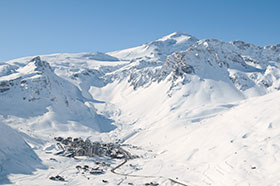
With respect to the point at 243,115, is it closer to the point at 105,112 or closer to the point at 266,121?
the point at 266,121

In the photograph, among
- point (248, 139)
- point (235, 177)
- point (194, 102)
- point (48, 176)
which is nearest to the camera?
point (235, 177)

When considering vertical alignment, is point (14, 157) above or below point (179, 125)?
below

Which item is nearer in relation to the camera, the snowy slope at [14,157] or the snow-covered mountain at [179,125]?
the snow-covered mountain at [179,125]

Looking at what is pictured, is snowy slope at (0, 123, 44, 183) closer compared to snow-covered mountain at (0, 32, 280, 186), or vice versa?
snow-covered mountain at (0, 32, 280, 186)

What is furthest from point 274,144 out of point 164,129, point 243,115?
point 164,129

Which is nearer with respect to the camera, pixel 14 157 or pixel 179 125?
pixel 14 157

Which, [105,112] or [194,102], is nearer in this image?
[194,102]

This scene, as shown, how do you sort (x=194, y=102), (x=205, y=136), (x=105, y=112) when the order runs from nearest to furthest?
(x=205, y=136)
(x=194, y=102)
(x=105, y=112)

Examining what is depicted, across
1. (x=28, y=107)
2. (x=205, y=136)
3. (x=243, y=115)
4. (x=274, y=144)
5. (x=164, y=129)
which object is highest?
(x=28, y=107)

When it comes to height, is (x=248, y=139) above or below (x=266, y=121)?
below
